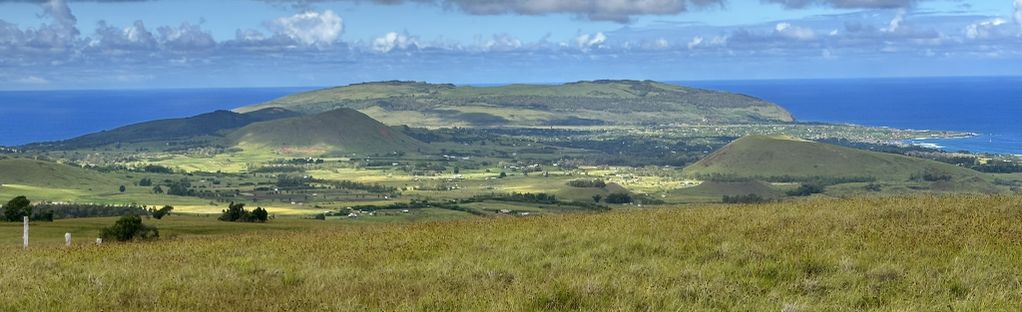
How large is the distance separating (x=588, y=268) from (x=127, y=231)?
2084 cm

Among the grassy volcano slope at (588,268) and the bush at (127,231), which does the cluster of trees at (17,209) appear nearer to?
the bush at (127,231)

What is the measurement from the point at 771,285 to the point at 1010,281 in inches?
144

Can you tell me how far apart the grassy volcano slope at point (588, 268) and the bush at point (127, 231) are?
8487 millimetres

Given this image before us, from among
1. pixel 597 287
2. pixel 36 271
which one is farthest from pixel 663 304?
pixel 36 271

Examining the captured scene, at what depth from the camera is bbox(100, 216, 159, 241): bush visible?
31.4m

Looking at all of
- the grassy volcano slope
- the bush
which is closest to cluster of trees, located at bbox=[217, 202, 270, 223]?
the bush

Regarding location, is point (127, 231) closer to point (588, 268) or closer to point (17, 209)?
point (588, 268)

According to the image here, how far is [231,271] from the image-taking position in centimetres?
1744

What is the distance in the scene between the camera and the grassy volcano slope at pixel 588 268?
13875mm

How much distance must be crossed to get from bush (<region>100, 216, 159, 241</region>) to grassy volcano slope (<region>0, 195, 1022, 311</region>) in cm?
849

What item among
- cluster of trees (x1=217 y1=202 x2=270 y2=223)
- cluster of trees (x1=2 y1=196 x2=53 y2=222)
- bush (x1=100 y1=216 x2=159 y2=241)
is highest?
bush (x1=100 y1=216 x2=159 y2=241)

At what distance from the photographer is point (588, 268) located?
16734 mm

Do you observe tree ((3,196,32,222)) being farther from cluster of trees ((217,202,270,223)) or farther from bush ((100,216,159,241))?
bush ((100,216,159,241))

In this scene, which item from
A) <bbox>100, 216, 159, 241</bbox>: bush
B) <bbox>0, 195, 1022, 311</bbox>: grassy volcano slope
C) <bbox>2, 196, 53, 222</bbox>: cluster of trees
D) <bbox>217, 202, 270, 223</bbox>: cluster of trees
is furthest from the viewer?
<bbox>217, 202, 270, 223</bbox>: cluster of trees
